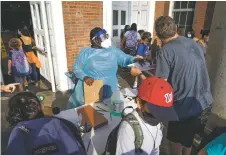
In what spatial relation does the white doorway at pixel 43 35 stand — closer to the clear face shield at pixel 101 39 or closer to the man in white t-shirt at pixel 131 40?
the clear face shield at pixel 101 39

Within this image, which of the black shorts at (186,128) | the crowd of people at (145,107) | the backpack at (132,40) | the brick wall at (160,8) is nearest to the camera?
the crowd of people at (145,107)

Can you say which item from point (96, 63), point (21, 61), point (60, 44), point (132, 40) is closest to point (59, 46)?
point (60, 44)

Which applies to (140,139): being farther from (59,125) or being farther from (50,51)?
(50,51)

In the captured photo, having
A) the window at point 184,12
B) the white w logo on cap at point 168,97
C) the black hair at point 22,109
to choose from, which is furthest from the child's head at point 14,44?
the window at point 184,12

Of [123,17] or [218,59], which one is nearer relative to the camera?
[218,59]

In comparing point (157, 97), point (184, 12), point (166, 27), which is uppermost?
point (184, 12)

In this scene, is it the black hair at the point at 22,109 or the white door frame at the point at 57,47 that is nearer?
the black hair at the point at 22,109

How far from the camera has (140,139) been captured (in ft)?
3.99

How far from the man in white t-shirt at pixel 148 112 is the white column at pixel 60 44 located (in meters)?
3.56

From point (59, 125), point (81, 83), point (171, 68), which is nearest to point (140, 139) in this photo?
point (59, 125)

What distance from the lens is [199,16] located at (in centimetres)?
734

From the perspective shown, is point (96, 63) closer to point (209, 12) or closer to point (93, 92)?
point (93, 92)

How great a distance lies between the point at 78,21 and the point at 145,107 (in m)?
3.88

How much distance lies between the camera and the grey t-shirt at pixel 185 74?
1.84 metres
